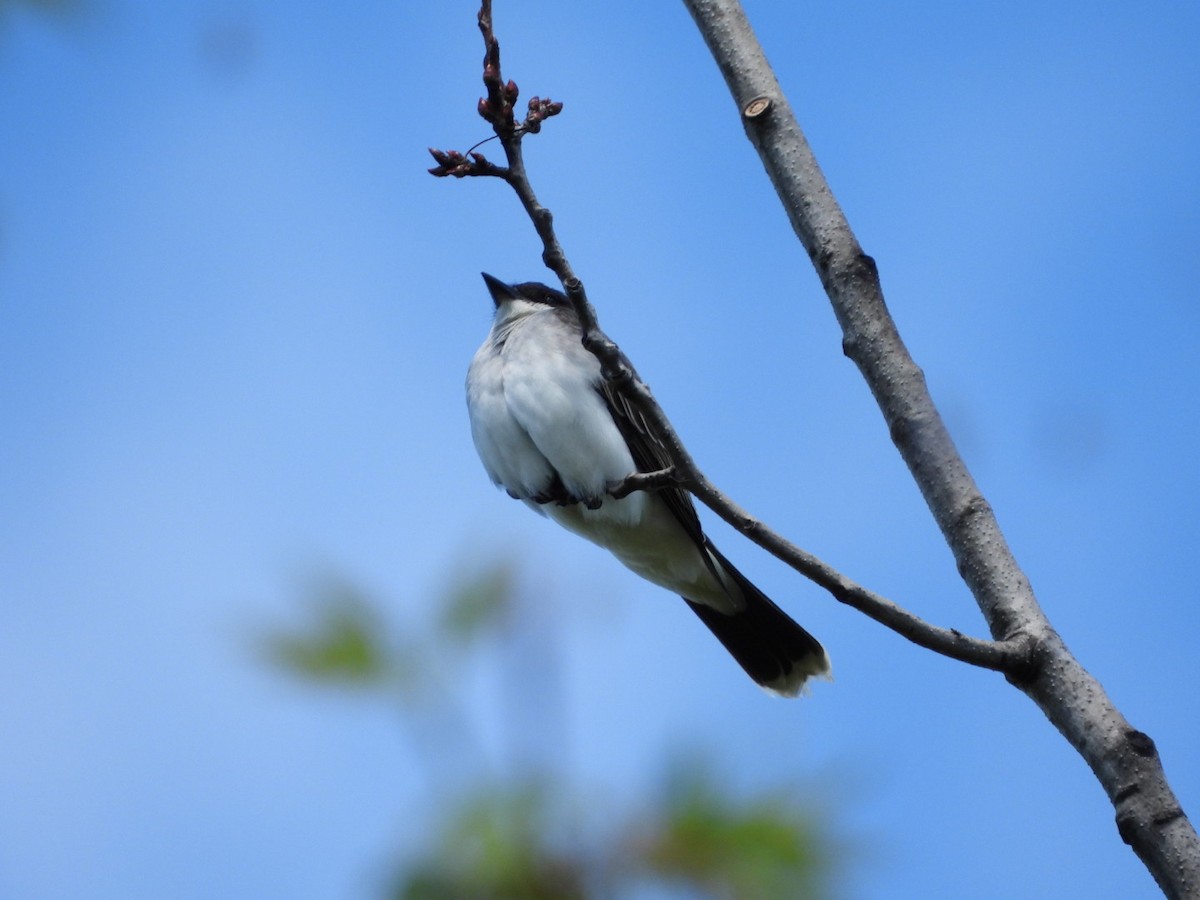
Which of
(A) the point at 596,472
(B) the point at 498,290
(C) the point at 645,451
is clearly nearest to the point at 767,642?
(C) the point at 645,451

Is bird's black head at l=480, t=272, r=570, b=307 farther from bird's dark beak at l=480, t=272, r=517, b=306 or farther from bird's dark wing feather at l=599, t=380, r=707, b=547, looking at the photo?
bird's dark wing feather at l=599, t=380, r=707, b=547

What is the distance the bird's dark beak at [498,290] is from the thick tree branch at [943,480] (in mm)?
2936

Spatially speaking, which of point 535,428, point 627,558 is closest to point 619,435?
point 535,428

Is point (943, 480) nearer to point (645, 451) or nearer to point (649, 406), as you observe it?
point (649, 406)

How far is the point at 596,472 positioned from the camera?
5.84 meters

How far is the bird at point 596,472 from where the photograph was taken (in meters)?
5.81

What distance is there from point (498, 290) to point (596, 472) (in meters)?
1.60

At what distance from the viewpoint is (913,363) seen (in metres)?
3.61

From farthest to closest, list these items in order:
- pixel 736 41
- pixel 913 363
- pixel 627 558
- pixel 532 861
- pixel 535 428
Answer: pixel 627 558 < pixel 535 428 < pixel 736 41 < pixel 913 363 < pixel 532 861

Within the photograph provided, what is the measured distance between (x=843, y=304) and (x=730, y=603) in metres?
3.21

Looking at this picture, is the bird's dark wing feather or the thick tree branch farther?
the bird's dark wing feather

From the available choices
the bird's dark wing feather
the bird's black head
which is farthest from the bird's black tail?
the bird's black head

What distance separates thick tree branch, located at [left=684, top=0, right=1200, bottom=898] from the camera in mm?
2943

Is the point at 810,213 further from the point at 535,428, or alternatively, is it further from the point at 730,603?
the point at 730,603
